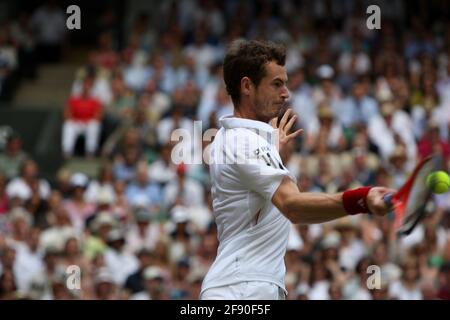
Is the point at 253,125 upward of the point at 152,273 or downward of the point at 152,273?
upward

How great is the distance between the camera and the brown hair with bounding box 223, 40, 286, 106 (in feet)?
19.1

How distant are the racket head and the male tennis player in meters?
0.73

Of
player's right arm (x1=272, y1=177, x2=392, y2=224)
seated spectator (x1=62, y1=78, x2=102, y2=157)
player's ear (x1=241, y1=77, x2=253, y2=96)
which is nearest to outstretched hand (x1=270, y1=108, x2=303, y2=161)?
player's ear (x1=241, y1=77, x2=253, y2=96)

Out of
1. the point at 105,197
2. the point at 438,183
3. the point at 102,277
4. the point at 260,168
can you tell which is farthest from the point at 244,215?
the point at 105,197

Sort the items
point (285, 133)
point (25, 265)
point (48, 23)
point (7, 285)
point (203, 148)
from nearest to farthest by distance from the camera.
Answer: point (285, 133) → point (7, 285) → point (25, 265) → point (203, 148) → point (48, 23)

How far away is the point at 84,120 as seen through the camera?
53.5 ft

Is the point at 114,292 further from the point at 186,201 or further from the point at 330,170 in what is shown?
the point at 330,170

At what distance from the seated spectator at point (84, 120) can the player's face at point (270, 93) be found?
413 inches

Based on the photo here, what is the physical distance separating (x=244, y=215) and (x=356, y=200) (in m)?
0.82

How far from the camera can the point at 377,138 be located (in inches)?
588

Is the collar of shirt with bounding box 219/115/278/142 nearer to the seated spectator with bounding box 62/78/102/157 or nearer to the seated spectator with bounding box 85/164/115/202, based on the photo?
the seated spectator with bounding box 85/164/115/202

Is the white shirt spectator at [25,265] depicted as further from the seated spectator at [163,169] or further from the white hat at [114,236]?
the seated spectator at [163,169]

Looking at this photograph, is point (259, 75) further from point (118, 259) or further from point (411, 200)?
point (118, 259)

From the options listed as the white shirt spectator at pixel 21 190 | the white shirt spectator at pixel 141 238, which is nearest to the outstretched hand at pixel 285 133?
the white shirt spectator at pixel 141 238
